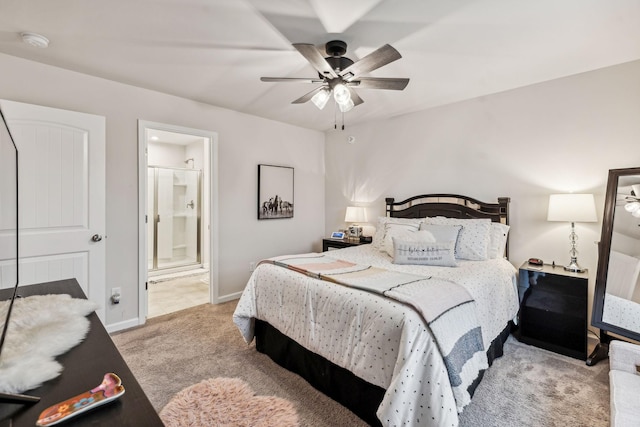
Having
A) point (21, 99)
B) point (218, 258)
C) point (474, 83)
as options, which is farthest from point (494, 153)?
point (21, 99)

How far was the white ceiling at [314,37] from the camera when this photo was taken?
1844 mm

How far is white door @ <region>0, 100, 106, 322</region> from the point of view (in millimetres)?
2385

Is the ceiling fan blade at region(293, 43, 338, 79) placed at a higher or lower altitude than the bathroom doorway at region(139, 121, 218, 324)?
higher

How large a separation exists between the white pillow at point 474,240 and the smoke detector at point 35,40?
3.80m

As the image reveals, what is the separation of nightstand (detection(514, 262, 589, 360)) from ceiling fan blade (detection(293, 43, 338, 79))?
2448mm

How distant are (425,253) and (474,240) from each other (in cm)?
61

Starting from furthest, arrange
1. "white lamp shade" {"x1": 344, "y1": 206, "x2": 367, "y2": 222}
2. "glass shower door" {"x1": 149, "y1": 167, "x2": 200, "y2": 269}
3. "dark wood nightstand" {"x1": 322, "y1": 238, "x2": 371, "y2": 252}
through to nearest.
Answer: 1. "glass shower door" {"x1": 149, "y1": 167, "x2": 200, "y2": 269}
2. "white lamp shade" {"x1": 344, "y1": 206, "x2": 367, "y2": 222}
3. "dark wood nightstand" {"x1": 322, "y1": 238, "x2": 371, "y2": 252}

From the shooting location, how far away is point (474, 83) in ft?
9.76

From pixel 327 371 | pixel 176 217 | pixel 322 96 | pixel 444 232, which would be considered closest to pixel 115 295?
pixel 327 371

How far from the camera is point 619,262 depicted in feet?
7.64

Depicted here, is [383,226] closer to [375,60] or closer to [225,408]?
[375,60]

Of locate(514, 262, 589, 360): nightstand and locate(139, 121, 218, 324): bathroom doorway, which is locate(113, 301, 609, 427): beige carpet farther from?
locate(139, 121, 218, 324): bathroom doorway

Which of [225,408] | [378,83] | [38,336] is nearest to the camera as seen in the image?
[38,336]

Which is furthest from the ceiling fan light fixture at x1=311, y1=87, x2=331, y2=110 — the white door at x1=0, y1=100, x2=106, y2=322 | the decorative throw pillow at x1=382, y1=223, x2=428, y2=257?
the white door at x1=0, y1=100, x2=106, y2=322
